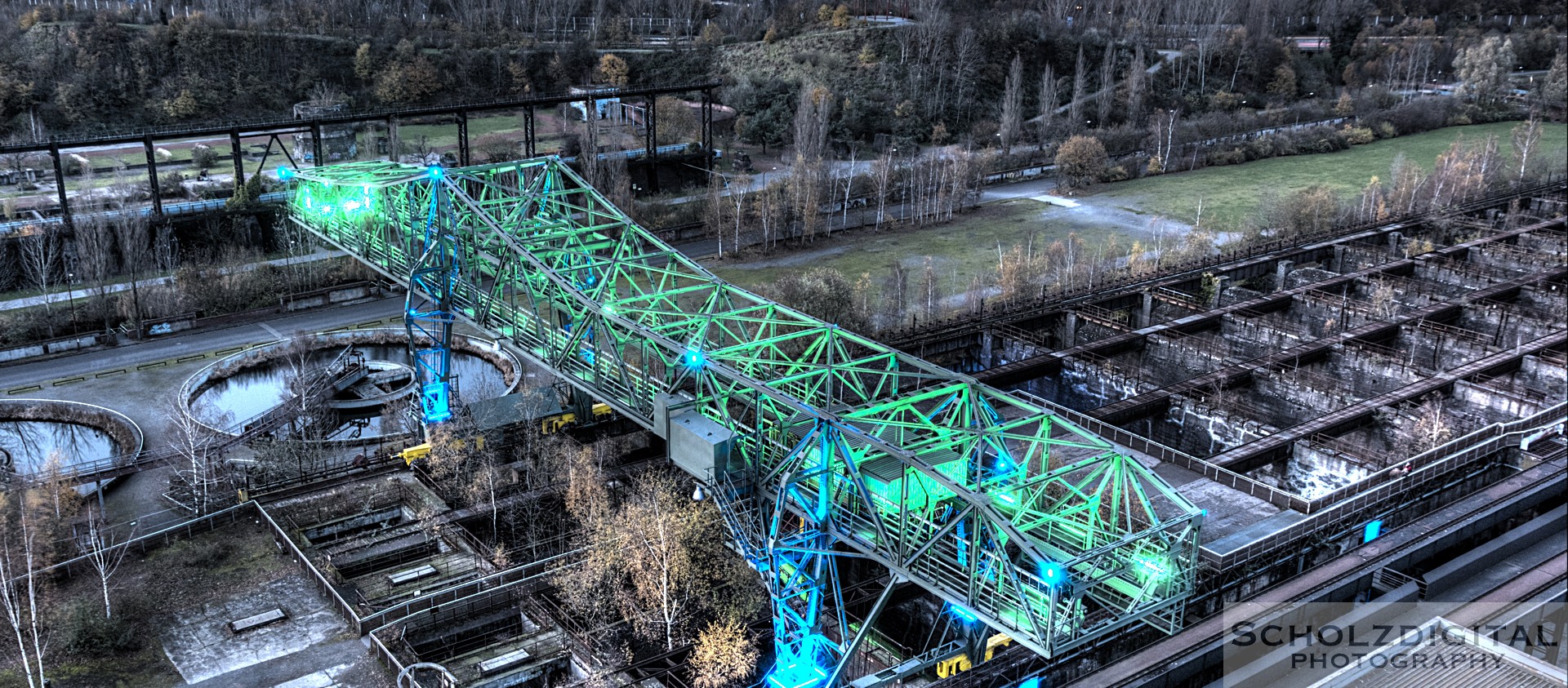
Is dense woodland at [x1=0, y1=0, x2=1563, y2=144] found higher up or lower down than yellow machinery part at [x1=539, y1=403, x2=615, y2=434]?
higher up

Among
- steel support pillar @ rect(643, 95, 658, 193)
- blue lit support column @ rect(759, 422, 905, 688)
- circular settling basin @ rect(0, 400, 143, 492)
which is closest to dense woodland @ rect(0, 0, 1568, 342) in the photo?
steel support pillar @ rect(643, 95, 658, 193)

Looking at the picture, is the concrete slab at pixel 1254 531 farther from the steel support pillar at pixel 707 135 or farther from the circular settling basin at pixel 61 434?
the steel support pillar at pixel 707 135

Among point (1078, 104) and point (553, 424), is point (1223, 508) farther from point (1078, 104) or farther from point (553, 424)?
point (1078, 104)

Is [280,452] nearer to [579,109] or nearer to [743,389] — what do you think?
[743,389]

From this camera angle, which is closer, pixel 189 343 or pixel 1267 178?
pixel 189 343

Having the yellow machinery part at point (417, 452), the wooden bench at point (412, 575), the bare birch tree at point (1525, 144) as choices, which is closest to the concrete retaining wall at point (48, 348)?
the yellow machinery part at point (417, 452)

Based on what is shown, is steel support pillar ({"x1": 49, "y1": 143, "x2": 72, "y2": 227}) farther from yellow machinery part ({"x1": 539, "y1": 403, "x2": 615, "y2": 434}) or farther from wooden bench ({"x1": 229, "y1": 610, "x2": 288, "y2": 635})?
wooden bench ({"x1": 229, "y1": 610, "x2": 288, "y2": 635})

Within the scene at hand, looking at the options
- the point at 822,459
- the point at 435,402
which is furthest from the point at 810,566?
the point at 435,402
